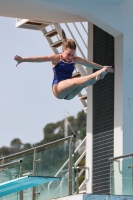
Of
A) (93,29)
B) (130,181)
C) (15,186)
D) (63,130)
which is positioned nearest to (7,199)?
(15,186)

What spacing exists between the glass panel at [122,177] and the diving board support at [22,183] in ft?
4.59

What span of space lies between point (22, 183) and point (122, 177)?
1.98 m

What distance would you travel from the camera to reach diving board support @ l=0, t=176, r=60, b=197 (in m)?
12.6

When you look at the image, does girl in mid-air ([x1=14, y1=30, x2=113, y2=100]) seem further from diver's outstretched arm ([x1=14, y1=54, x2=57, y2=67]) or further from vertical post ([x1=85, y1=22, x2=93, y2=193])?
vertical post ([x1=85, y1=22, x2=93, y2=193])

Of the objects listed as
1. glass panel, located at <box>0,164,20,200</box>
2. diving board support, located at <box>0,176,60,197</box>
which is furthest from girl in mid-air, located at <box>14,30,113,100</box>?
glass panel, located at <box>0,164,20,200</box>

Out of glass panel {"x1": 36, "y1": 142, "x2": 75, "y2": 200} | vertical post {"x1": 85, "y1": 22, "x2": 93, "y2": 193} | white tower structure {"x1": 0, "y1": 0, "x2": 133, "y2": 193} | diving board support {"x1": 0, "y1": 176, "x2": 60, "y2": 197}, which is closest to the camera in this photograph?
diving board support {"x1": 0, "y1": 176, "x2": 60, "y2": 197}

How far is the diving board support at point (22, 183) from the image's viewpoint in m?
12.6

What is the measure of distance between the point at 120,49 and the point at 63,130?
277 ft

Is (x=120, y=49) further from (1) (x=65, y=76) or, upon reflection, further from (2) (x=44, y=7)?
(1) (x=65, y=76)

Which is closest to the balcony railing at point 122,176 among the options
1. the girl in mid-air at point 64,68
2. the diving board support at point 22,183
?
the diving board support at point 22,183

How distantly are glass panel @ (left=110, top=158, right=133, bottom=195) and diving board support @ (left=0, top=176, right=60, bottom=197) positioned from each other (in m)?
1.40

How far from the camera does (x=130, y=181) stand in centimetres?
1370

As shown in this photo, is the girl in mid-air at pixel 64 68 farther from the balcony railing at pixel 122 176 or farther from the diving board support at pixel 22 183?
the balcony railing at pixel 122 176

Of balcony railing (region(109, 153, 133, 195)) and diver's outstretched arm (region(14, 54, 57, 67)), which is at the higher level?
diver's outstretched arm (region(14, 54, 57, 67))
